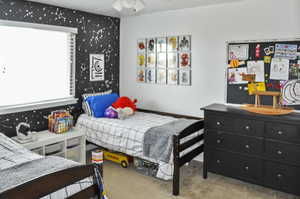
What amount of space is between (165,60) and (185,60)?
14.3 inches

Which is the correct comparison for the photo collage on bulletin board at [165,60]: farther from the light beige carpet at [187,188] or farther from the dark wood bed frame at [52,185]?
the dark wood bed frame at [52,185]

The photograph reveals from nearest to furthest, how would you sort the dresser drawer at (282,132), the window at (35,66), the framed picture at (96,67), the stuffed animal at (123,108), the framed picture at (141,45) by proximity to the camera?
1. the dresser drawer at (282,132)
2. the window at (35,66)
3. the stuffed animal at (123,108)
4. the framed picture at (96,67)
5. the framed picture at (141,45)

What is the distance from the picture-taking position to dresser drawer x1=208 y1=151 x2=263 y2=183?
301 centimetres

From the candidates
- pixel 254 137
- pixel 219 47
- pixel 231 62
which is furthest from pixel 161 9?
pixel 254 137

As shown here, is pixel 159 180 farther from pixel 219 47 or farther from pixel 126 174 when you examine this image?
pixel 219 47

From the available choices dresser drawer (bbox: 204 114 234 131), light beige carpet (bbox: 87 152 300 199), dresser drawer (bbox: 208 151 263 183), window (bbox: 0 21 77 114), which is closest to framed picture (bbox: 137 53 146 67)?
window (bbox: 0 21 77 114)

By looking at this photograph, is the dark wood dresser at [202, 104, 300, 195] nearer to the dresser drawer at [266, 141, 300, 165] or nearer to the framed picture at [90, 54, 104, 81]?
the dresser drawer at [266, 141, 300, 165]

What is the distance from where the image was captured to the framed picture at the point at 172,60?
4.13m

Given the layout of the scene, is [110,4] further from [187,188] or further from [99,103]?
[187,188]

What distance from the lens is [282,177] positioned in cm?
286

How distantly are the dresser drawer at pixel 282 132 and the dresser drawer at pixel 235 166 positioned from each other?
340 millimetres

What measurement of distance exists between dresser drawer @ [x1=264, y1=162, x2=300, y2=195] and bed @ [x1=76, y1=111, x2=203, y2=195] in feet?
2.74

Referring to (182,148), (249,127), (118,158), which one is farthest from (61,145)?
(249,127)

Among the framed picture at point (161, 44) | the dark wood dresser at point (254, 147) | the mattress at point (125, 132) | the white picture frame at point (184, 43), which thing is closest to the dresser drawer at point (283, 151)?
the dark wood dresser at point (254, 147)
